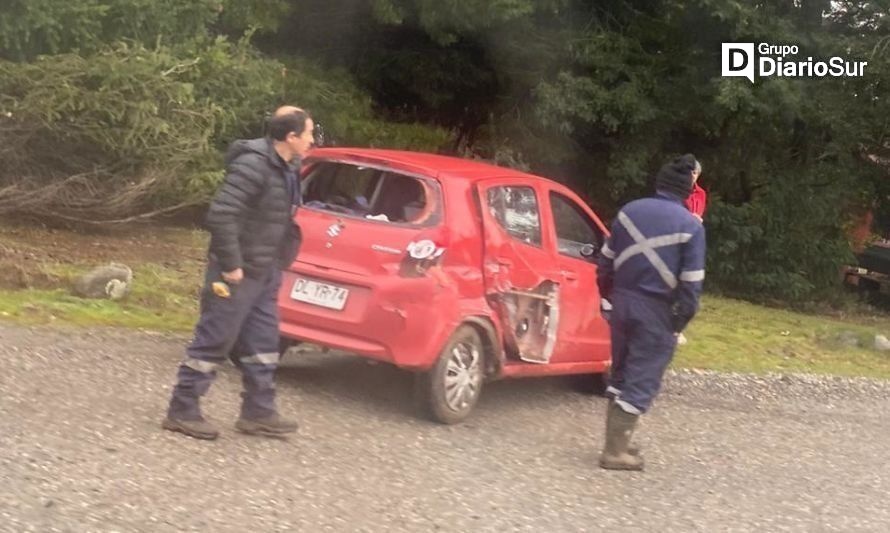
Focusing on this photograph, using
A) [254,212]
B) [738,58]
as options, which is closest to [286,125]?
[254,212]

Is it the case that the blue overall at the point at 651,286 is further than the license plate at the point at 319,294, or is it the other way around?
the license plate at the point at 319,294

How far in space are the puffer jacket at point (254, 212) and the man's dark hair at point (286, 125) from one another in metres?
0.07

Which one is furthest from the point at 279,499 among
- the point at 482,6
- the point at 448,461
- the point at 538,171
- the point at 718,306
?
the point at 538,171

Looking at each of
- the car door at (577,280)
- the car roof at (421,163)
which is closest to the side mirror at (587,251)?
the car door at (577,280)

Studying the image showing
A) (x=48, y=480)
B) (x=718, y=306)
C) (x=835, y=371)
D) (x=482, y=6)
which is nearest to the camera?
(x=48, y=480)

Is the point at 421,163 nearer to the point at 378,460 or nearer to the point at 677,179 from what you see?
the point at 677,179

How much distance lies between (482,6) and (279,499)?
415 inches

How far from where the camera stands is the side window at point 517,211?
27.8 feet

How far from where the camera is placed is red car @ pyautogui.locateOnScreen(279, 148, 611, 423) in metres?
7.76

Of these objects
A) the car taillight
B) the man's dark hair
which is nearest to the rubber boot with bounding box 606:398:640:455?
the car taillight

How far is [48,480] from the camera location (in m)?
5.66

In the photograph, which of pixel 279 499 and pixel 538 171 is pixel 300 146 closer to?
pixel 279 499

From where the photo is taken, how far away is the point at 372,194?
27.7ft

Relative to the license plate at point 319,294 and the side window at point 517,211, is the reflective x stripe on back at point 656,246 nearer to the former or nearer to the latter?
the side window at point 517,211
